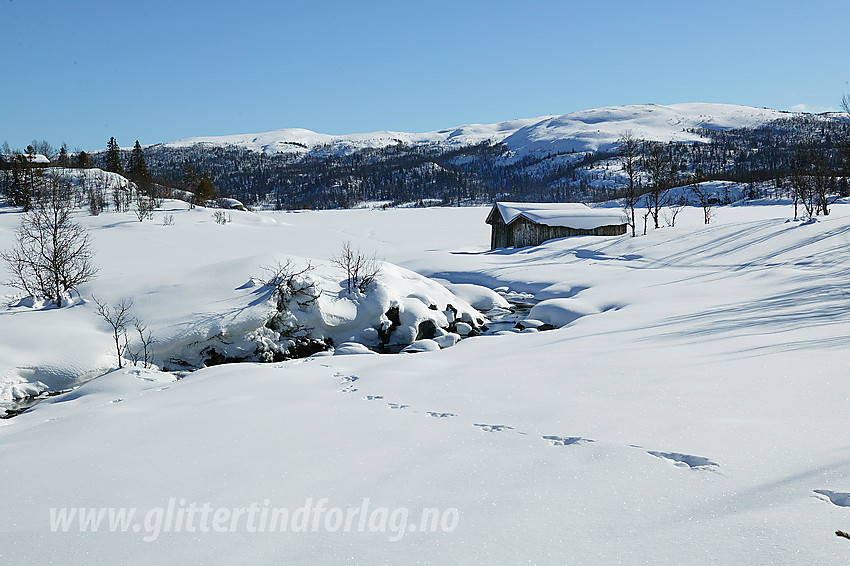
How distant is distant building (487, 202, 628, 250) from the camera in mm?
36000

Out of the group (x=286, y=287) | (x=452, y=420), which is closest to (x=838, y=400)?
(x=452, y=420)

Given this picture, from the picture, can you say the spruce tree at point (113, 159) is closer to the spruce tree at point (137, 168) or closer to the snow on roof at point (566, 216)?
the spruce tree at point (137, 168)

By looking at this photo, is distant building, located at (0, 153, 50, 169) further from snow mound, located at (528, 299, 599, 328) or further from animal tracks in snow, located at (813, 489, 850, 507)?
animal tracks in snow, located at (813, 489, 850, 507)

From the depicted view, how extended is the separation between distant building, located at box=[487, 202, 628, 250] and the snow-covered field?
25563 mm

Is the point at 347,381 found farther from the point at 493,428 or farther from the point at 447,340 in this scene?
the point at 447,340

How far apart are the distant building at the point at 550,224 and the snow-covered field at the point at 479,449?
83.9 ft

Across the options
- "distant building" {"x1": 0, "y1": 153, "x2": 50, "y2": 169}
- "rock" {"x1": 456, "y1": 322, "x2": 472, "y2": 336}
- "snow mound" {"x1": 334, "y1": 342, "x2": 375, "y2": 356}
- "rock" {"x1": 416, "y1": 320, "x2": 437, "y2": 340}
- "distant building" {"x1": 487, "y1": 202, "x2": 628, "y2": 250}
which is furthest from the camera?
"distant building" {"x1": 0, "y1": 153, "x2": 50, "y2": 169}

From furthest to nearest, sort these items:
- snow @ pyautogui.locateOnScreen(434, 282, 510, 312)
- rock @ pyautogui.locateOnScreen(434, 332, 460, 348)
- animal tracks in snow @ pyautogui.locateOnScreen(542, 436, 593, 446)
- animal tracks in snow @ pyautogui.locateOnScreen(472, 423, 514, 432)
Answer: snow @ pyautogui.locateOnScreen(434, 282, 510, 312)
rock @ pyautogui.locateOnScreen(434, 332, 460, 348)
animal tracks in snow @ pyautogui.locateOnScreen(472, 423, 514, 432)
animal tracks in snow @ pyautogui.locateOnScreen(542, 436, 593, 446)

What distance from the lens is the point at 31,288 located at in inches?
558

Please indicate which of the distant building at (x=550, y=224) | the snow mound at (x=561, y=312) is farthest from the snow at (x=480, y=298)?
the distant building at (x=550, y=224)

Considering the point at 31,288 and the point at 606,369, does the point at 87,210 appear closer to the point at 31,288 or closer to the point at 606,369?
the point at 31,288

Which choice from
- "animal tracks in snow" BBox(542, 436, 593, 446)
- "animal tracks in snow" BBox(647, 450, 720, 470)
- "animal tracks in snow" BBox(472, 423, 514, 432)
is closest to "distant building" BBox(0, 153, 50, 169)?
"animal tracks in snow" BBox(472, 423, 514, 432)

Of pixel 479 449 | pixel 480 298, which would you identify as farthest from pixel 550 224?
pixel 479 449

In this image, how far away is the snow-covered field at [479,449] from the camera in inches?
102
